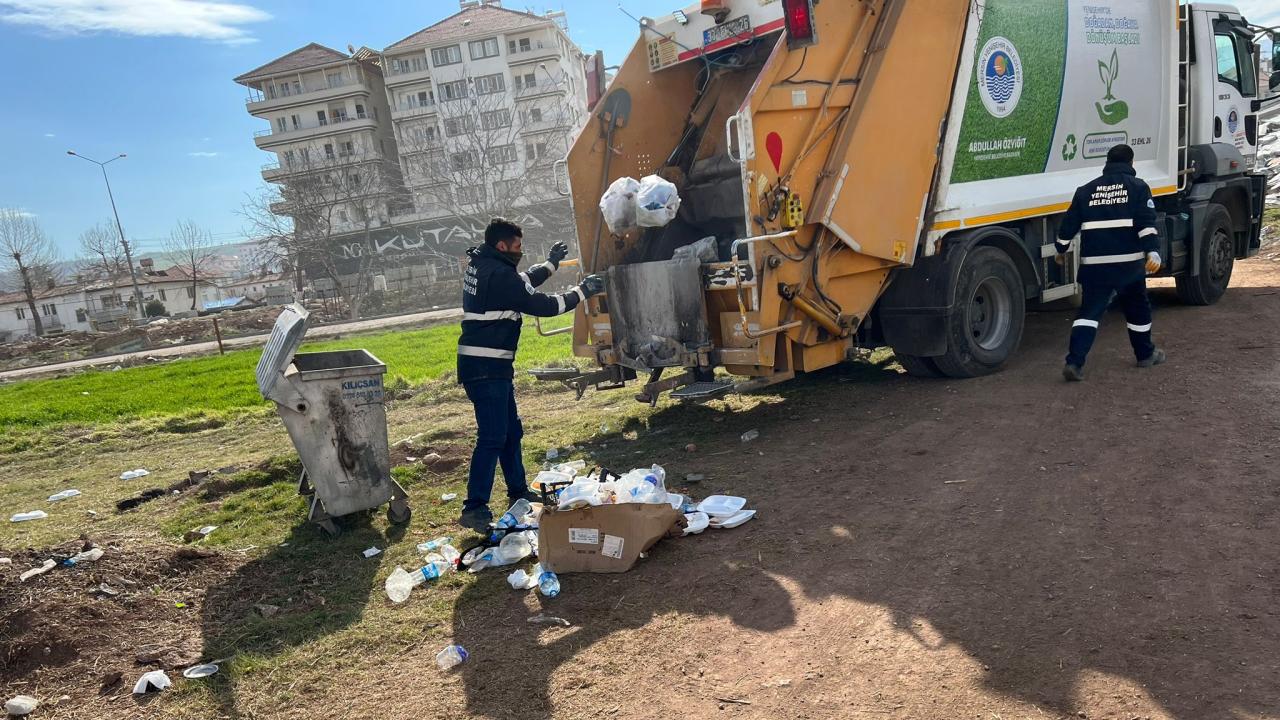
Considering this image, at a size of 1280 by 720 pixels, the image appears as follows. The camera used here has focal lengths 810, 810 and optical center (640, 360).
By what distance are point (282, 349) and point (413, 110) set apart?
55863 mm

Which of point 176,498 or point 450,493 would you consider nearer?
point 450,493

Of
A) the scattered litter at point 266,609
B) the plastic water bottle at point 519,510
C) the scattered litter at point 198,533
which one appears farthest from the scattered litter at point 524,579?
the scattered litter at point 198,533

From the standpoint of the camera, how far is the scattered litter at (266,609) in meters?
3.78

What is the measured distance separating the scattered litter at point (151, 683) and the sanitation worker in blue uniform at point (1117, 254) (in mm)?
5519

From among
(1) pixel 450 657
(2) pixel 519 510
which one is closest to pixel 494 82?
(2) pixel 519 510

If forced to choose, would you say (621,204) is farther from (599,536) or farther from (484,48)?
(484,48)

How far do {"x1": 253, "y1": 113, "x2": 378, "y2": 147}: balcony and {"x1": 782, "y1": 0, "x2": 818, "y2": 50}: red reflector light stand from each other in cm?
5674

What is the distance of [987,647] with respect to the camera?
2.69 meters

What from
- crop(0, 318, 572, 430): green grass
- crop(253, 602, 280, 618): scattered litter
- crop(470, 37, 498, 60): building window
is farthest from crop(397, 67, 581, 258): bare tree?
crop(253, 602, 280, 618): scattered litter

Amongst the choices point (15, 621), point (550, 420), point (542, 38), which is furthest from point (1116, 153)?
point (542, 38)

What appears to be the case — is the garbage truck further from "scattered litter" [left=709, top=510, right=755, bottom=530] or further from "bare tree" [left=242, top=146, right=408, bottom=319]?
"bare tree" [left=242, top=146, right=408, bottom=319]

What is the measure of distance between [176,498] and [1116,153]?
719cm

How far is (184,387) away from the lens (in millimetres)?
13367

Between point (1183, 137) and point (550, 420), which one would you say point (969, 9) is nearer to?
point (1183, 137)
